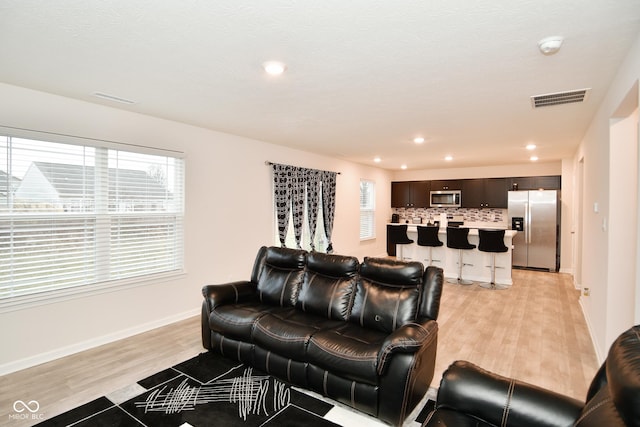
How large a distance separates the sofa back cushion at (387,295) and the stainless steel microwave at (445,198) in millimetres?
6329

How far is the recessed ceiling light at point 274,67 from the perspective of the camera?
2423mm

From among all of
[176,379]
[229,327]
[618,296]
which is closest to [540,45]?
[618,296]

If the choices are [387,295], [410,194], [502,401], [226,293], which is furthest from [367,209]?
[502,401]

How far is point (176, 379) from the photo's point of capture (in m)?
2.70

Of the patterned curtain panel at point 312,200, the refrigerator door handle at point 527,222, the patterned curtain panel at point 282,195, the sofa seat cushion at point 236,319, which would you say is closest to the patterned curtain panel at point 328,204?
the patterned curtain panel at point 312,200

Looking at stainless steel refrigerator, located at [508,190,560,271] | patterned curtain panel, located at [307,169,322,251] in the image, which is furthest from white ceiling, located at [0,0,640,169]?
stainless steel refrigerator, located at [508,190,560,271]

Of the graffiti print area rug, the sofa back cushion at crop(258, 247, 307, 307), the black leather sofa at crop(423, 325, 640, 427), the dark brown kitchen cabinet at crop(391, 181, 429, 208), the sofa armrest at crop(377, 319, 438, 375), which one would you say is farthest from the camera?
the dark brown kitchen cabinet at crop(391, 181, 429, 208)

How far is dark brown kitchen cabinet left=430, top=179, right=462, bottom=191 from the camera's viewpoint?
8.48m

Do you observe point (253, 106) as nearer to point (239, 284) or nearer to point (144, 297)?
point (239, 284)

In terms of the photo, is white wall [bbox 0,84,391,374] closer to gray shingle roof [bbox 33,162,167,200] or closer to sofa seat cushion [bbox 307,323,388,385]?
gray shingle roof [bbox 33,162,167,200]

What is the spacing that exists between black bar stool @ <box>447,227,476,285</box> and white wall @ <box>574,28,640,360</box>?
223 cm

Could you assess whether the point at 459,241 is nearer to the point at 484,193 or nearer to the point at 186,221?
the point at 484,193

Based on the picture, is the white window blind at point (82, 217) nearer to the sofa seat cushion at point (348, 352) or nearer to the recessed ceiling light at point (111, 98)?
the recessed ceiling light at point (111, 98)

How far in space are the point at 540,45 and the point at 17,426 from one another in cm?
412
